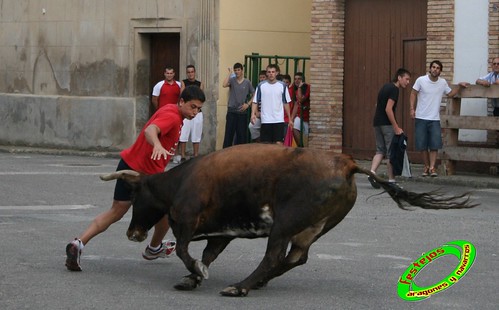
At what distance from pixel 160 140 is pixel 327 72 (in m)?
14.1

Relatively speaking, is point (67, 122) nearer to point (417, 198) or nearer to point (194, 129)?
point (194, 129)

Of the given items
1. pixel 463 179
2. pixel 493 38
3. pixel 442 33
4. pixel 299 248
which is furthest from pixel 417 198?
pixel 442 33

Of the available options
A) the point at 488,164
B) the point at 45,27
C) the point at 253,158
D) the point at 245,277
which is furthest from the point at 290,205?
the point at 45,27

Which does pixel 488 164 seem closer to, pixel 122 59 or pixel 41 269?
pixel 122 59

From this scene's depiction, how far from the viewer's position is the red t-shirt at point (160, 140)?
10203mm

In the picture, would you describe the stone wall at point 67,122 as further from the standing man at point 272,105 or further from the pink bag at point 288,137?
the standing man at point 272,105

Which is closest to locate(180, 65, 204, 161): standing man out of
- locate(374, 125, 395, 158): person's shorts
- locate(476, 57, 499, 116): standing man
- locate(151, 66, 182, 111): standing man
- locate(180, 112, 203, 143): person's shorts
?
locate(180, 112, 203, 143): person's shorts

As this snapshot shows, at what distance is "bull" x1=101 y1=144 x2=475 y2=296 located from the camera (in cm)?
935

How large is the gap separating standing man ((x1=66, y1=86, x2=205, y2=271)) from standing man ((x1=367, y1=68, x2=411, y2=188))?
343 inches

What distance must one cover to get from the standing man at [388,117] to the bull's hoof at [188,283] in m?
9.46

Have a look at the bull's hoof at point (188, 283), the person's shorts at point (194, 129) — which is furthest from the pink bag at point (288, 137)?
the bull's hoof at point (188, 283)

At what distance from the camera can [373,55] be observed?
23.6m

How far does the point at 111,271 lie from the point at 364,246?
108 inches

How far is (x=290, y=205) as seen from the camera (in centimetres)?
935
